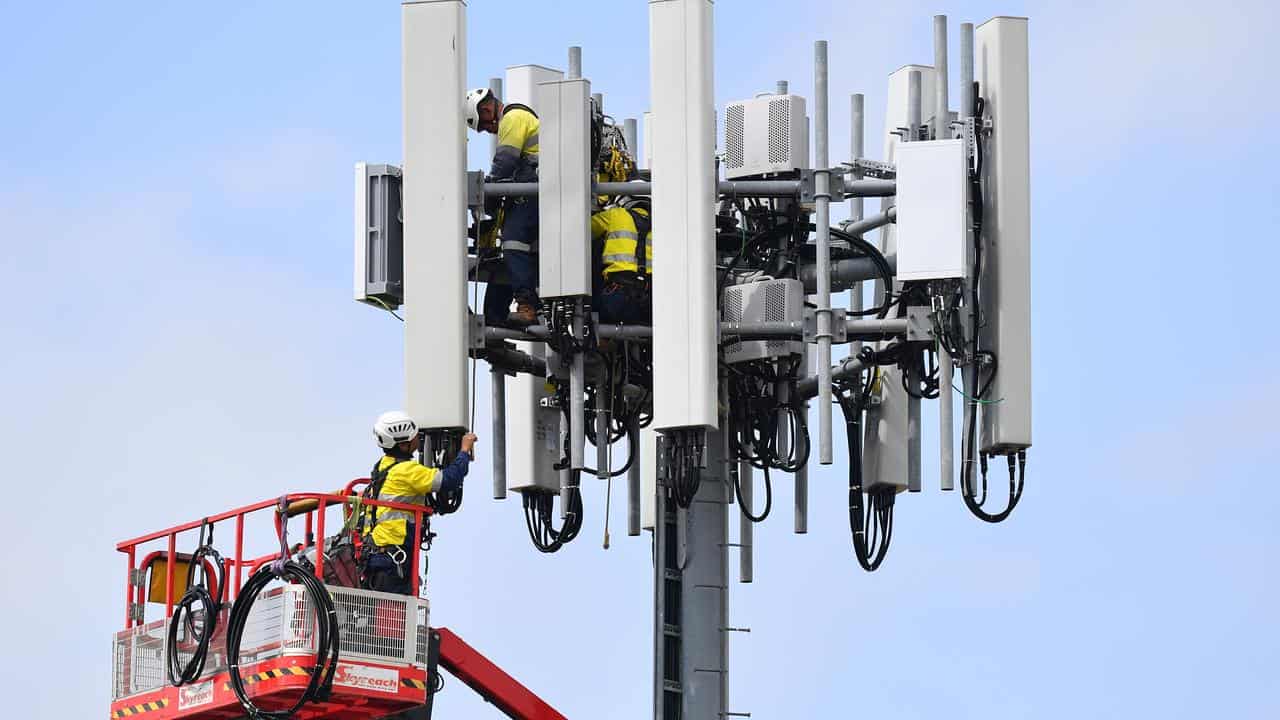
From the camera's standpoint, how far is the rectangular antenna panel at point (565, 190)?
2756 cm

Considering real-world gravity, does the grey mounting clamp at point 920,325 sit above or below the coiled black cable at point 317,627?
above

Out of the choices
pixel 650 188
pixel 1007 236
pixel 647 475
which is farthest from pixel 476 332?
pixel 647 475

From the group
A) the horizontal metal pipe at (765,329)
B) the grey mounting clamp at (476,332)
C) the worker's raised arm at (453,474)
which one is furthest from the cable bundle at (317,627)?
the horizontal metal pipe at (765,329)

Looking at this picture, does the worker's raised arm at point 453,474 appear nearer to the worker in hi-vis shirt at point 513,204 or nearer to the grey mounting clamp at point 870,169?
the worker in hi-vis shirt at point 513,204

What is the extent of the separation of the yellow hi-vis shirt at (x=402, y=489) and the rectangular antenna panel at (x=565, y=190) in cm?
248

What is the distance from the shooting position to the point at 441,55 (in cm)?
2784

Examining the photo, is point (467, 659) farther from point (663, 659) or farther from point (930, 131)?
point (930, 131)

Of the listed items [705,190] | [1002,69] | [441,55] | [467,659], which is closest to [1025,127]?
[1002,69]

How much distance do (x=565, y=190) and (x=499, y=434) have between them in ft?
11.2

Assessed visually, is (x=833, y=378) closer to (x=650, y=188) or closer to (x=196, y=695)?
(x=650, y=188)

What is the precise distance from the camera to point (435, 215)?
27625 millimetres

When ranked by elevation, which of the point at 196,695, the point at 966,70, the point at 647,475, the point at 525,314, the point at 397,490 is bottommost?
the point at 196,695

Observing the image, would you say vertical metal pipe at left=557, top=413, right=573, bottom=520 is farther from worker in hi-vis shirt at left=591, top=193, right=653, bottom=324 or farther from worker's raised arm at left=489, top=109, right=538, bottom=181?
worker's raised arm at left=489, top=109, right=538, bottom=181

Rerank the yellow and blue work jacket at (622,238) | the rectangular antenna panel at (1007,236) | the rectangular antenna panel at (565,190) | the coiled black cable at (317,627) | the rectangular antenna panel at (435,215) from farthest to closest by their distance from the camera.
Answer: the yellow and blue work jacket at (622,238) → the rectangular antenna panel at (1007,236) → the rectangular antenna panel at (565,190) → the rectangular antenna panel at (435,215) → the coiled black cable at (317,627)
